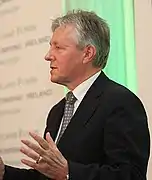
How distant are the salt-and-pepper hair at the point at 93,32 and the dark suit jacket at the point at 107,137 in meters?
0.11

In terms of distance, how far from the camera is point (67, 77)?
1.92 m

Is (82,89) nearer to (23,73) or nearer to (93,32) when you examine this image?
(93,32)

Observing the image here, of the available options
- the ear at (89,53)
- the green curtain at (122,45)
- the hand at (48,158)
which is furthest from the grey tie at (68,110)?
the green curtain at (122,45)

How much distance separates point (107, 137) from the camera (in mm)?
1680

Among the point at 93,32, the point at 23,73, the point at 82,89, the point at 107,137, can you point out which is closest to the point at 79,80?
the point at 82,89

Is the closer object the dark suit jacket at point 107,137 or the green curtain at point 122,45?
the dark suit jacket at point 107,137

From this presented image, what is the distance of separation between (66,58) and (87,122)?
29 cm

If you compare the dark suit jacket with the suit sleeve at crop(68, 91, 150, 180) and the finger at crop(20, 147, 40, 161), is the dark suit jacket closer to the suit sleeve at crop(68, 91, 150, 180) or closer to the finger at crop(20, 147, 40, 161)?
the suit sleeve at crop(68, 91, 150, 180)

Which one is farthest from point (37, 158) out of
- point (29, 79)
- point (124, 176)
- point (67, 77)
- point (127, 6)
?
point (29, 79)

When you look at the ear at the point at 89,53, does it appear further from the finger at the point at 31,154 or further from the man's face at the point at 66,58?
the finger at the point at 31,154

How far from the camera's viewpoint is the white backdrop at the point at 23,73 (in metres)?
2.93

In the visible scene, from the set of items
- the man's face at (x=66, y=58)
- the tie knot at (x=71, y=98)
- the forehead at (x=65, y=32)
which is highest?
the forehead at (x=65, y=32)

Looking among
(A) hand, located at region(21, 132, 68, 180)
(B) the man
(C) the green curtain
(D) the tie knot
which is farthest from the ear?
(C) the green curtain

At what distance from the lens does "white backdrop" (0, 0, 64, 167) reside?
293 centimetres
